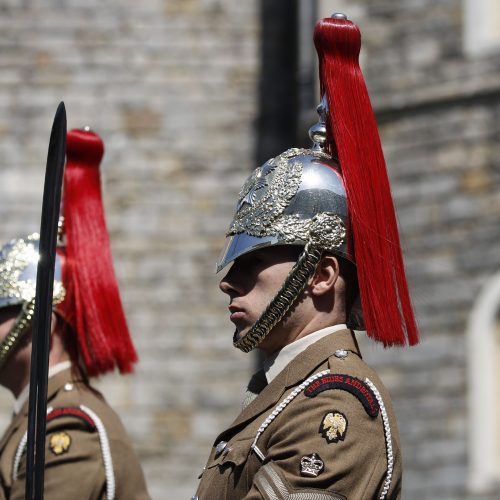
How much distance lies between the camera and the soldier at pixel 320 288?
448 centimetres

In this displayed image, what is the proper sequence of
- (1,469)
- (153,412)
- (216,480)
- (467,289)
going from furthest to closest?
(153,412), (467,289), (1,469), (216,480)

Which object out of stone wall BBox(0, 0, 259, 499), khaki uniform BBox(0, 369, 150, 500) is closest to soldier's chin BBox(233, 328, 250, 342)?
khaki uniform BBox(0, 369, 150, 500)

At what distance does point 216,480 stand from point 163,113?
9.93 metres

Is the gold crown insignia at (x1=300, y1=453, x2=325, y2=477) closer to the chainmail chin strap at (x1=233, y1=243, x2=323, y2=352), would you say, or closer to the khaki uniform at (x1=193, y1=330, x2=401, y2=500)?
the khaki uniform at (x1=193, y1=330, x2=401, y2=500)

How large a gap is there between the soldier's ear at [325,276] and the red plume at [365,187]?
0.24 feet

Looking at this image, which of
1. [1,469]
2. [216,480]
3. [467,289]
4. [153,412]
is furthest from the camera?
[153,412]

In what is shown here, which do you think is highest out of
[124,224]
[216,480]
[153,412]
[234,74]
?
[216,480]

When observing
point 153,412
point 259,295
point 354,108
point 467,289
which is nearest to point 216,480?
point 259,295

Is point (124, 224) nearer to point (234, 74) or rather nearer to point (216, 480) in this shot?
point (234, 74)

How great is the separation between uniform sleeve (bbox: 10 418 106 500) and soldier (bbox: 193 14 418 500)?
0.94m

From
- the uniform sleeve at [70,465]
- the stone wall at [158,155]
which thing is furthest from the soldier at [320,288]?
the stone wall at [158,155]

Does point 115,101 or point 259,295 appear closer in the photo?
point 259,295

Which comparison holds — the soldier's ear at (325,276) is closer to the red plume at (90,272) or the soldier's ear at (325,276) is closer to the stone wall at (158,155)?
the red plume at (90,272)

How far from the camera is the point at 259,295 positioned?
4.64 meters
